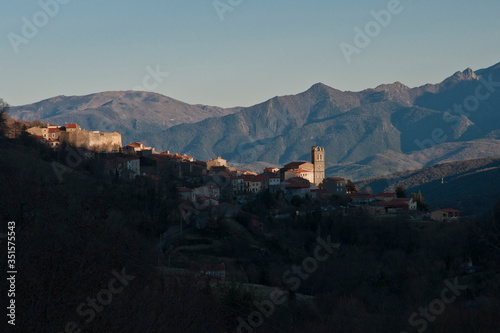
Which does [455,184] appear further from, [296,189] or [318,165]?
[296,189]

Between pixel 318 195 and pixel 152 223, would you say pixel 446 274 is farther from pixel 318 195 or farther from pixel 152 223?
pixel 318 195

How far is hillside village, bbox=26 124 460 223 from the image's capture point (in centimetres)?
5060

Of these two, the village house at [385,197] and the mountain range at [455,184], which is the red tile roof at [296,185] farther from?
the mountain range at [455,184]

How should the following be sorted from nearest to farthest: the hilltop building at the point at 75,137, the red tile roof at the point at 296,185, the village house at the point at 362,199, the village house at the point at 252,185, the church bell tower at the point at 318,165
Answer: the village house at the point at 362,199
the red tile roof at the point at 296,185
the hilltop building at the point at 75,137
the village house at the point at 252,185
the church bell tower at the point at 318,165

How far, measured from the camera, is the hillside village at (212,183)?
50.6 metres

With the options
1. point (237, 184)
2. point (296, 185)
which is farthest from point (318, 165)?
point (237, 184)

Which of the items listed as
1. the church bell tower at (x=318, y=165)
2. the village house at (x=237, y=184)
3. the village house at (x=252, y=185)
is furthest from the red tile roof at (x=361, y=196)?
the church bell tower at (x=318, y=165)

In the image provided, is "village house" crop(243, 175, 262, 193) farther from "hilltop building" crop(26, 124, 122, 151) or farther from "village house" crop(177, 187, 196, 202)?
"hilltop building" crop(26, 124, 122, 151)

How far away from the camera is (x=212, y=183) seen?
200 ft

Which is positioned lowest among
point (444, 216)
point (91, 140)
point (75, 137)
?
point (444, 216)

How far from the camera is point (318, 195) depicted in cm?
5847

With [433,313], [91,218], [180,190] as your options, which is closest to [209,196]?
[180,190]

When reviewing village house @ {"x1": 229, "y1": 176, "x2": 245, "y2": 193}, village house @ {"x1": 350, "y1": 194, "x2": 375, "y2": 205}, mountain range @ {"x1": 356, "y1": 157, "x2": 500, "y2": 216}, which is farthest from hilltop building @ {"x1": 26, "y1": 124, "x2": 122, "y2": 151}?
mountain range @ {"x1": 356, "y1": 157, "x2": 500, "y2": 216}

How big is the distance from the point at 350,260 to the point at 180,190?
17.3 m
